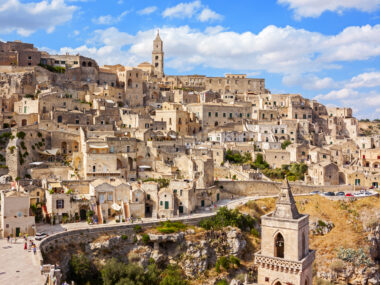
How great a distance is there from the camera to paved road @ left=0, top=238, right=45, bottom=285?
79.4ft

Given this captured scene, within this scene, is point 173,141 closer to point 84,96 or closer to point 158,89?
point 84,96

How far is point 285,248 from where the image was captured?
2084cm

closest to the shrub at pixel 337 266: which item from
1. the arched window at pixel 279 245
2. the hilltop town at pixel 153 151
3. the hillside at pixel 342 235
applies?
the hillside at pixel 342 235

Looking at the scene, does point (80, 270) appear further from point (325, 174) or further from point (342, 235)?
point (325, 174)

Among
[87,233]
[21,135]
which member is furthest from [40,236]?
[21,135]

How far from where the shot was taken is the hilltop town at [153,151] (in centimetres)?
3781

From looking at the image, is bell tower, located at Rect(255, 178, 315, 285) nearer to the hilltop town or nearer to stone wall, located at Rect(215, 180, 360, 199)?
the hilltop town

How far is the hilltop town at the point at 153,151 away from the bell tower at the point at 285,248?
0.05 metres

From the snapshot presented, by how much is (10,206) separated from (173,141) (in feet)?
79.9

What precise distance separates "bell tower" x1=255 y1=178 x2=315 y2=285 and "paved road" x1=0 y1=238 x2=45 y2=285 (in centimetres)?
1221

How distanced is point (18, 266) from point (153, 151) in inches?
1009

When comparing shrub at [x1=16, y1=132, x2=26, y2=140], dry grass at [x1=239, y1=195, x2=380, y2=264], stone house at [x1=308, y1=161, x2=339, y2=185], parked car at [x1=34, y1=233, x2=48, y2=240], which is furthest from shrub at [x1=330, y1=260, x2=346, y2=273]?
shrub at [x1=16, y1=132, x2=26, y2=140]

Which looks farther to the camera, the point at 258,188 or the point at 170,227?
the point at 258,188

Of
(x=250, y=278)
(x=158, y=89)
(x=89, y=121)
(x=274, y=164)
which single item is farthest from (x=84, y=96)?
(x=250, y=278)
